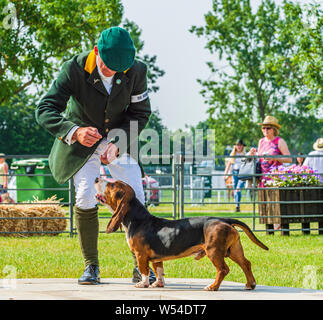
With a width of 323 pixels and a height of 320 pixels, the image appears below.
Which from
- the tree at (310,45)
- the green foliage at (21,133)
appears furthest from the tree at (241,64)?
the green foliage at (21,133)

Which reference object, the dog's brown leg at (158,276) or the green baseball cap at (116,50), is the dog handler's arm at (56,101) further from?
the dog's brown leg at (158,276)

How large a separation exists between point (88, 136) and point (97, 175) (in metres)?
0.52

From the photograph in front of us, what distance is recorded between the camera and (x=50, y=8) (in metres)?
16.6

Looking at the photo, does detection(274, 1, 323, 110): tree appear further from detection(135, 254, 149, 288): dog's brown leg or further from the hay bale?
detection(135, 254, 149, 288): dog's brown leg

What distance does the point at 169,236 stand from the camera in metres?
4.20

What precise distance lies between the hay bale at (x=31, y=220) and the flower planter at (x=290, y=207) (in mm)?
3601

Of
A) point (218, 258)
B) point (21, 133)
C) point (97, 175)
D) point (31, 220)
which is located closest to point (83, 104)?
point (97, 175)

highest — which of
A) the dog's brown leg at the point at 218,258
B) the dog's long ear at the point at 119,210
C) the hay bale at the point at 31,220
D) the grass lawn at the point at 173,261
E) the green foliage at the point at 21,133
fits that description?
the green foliage at the point at 21,133

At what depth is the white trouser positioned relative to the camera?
4.77 meters

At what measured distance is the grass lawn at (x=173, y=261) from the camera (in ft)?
18.6

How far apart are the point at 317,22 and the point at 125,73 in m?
15.0

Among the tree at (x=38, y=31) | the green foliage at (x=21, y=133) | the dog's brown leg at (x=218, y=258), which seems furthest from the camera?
the green foliage at (x=21, y=133)
